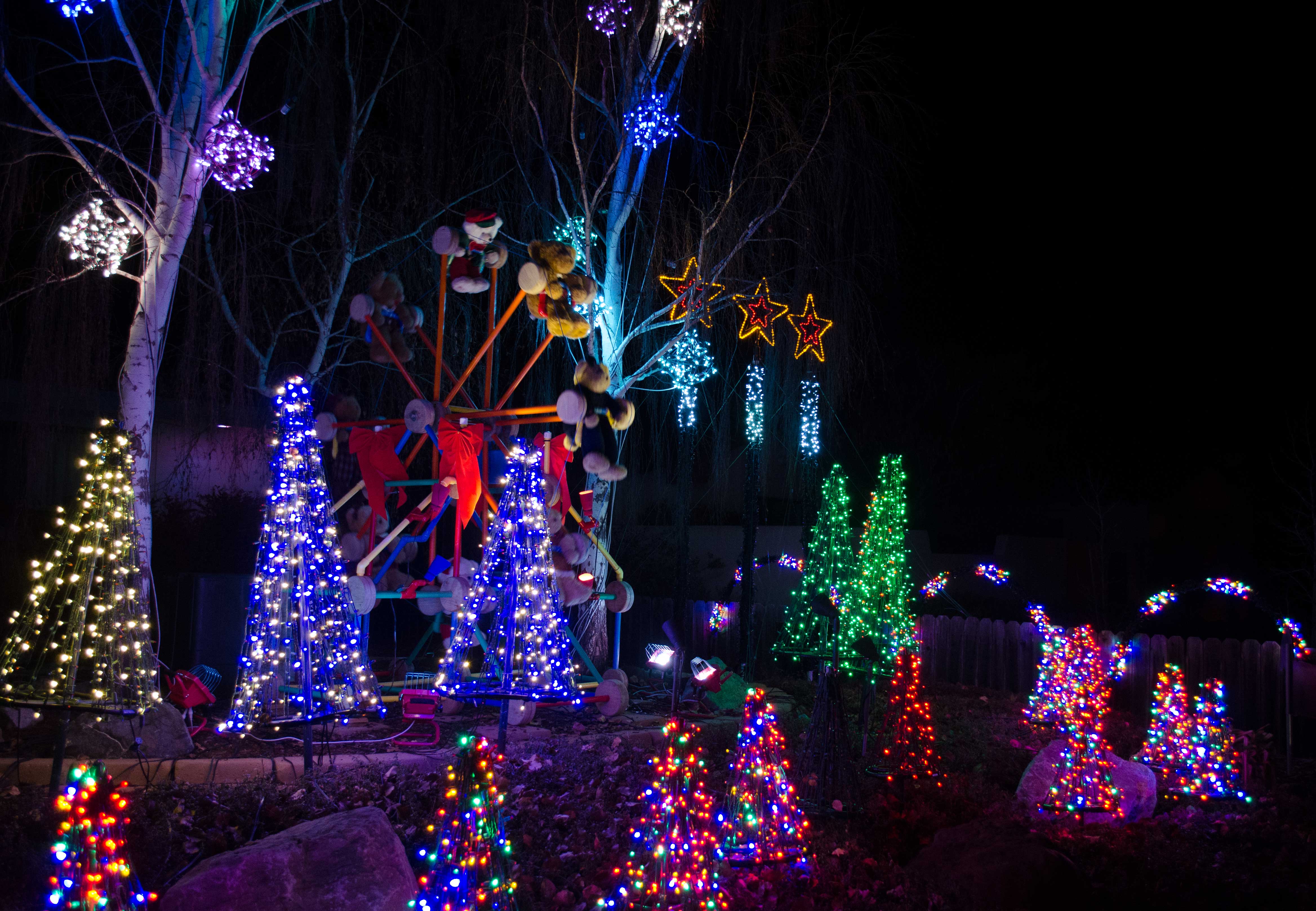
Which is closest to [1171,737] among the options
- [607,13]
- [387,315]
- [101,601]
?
[387,315]

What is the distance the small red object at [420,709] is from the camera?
765 centimetres

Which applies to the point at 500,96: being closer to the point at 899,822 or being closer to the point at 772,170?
Answer: the point at 772,170

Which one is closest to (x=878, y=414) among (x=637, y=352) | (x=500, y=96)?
(x=637, y=352)

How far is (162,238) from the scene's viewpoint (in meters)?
8.12

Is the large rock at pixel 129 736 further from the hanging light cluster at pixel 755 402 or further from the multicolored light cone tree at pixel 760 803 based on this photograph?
the hanging light cluster at pixel 755 402

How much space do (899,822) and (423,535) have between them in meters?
5.26

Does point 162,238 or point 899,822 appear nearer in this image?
point 899,822

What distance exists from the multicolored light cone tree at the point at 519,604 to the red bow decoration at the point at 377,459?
6.75 feet

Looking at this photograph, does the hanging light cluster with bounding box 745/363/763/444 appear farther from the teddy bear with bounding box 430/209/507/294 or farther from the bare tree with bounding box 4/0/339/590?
the bare tree with bounding box 4/0/339/590

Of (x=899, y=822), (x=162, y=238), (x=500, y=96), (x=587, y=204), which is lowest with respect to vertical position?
(x=899, y=822)

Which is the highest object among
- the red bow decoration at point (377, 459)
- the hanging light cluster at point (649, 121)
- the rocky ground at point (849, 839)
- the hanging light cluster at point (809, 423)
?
the hanging light cluster at point (649, 121)

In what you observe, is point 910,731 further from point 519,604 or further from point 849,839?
point 519,604

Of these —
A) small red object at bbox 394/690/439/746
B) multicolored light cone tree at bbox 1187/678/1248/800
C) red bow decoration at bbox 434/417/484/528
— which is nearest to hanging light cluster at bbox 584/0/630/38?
red bow decoration at bbox 434/417/484/528

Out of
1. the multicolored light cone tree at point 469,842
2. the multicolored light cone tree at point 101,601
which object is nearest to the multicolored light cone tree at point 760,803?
the multicolored light cone tree at point 469,842
